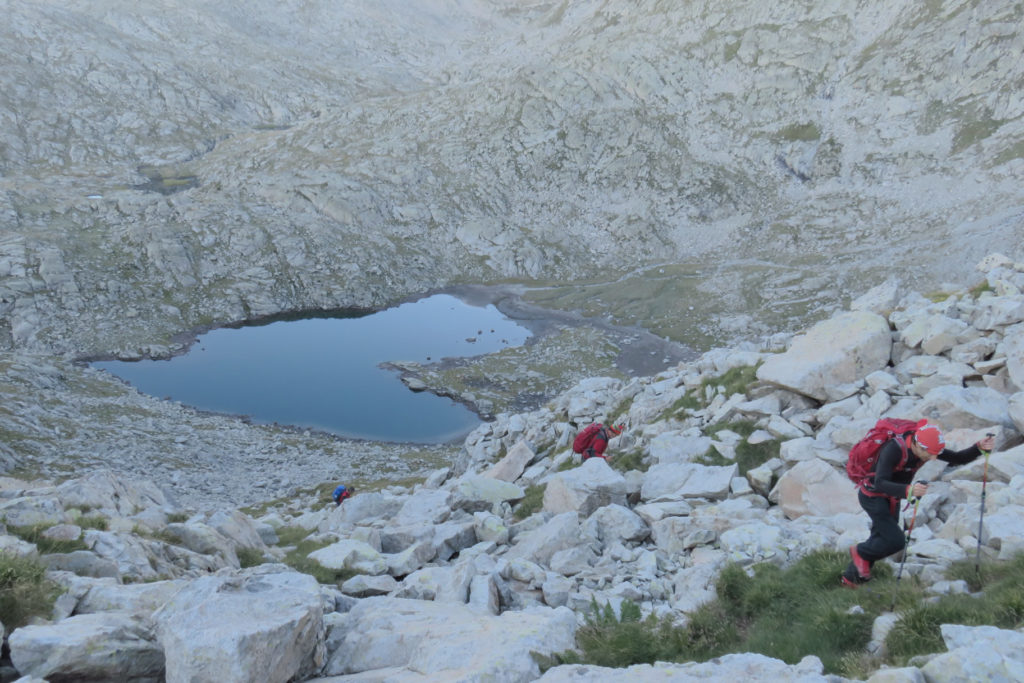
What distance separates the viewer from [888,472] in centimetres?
882

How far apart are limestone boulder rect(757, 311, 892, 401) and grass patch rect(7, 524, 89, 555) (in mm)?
17910

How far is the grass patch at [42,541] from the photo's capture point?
10.5 meters

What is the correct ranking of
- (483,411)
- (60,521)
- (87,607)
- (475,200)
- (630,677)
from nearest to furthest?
(630,677)
(87,607)
(60,521)
(483,411)
(475,200)

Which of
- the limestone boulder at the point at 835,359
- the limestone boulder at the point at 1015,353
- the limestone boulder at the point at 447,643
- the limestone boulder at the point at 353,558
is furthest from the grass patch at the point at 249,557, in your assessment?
the limestone boulder at the point at 1015,353

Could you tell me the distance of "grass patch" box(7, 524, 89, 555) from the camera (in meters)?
10.5

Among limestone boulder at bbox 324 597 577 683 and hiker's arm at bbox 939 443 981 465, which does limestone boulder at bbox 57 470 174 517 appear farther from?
hiker's arm at bbox 939 443 981 465

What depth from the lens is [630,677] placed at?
6.64 metres

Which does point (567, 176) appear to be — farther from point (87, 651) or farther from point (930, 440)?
point (87, 651)

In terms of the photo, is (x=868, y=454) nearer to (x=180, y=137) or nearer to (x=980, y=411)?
(x=980, y=411)

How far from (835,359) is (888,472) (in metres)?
9.65

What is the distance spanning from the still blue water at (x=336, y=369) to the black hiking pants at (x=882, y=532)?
5101cm

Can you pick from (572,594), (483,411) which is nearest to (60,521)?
(572,594)

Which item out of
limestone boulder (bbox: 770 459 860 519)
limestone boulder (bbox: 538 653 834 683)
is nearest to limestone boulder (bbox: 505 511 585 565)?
limestone boulder (bbox: 770 459 860 519)

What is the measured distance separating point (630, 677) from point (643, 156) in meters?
114
